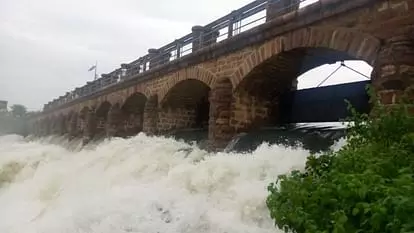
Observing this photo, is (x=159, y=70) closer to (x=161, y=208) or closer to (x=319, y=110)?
(x=319, y=110)

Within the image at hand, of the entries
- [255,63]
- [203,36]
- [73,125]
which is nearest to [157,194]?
[255,63]

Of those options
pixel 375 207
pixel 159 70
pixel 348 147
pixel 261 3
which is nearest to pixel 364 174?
pixel 375 207

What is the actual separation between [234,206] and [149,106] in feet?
30.5

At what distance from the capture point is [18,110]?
2008 inches

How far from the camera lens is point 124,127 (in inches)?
672

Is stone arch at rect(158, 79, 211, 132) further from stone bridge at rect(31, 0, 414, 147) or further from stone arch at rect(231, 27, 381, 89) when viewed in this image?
stone arch at rect(231, 27, 381, 89)

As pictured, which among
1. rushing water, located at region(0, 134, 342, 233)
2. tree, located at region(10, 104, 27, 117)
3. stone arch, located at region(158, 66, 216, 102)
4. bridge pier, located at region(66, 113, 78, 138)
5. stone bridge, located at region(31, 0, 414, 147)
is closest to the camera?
rushing water, located at region(0, 134, 342, 233)

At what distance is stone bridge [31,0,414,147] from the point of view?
18.0 ft

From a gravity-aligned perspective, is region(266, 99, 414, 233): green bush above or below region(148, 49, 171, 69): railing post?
below

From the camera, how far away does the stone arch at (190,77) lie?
993cm

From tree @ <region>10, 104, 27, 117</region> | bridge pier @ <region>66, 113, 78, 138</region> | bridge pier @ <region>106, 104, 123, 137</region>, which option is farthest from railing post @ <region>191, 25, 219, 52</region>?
tree @ <region>10, 104, 27, 117</region>

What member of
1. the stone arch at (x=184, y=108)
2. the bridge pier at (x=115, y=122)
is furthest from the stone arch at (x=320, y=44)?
the bridge pier at (x=115, y=122)

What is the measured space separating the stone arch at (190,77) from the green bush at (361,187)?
566cm

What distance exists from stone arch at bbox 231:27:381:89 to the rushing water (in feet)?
5.43
